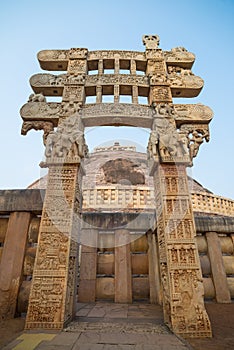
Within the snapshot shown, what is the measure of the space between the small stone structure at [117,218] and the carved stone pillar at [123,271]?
0.03 m

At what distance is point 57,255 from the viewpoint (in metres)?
4.12

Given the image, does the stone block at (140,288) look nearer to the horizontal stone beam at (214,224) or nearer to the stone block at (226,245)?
the horizontal stone beam at (214,224)

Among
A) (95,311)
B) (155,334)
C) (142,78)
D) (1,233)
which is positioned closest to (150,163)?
(142,78)

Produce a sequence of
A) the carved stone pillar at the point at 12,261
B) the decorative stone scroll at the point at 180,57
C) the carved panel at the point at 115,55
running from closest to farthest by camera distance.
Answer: the carved stone pillar at the point at 12,261 < the decorative stone scroll at the point at 180,57 < the carved panel at the point at 115,55

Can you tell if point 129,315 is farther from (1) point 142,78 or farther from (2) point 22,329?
(1) point 142,78

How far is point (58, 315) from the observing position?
11.9 ft

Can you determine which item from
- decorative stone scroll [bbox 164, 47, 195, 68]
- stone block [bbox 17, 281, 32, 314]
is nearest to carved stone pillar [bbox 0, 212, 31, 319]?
stone block [bbox 17, 281, 32, 314]

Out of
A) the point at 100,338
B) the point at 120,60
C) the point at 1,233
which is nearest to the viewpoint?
the point at 100,338

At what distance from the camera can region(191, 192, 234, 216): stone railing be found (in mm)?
13461

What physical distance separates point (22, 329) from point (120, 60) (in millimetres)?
7606

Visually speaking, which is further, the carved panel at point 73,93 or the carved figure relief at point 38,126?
the carved panel at point 73,93

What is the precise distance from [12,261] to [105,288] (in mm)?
2636

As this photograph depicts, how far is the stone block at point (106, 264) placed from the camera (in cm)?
575

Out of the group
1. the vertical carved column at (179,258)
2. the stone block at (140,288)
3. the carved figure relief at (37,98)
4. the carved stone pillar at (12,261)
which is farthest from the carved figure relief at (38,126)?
the stone block at (140,288)
